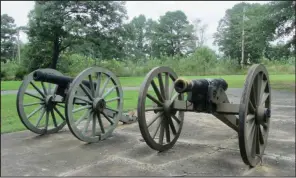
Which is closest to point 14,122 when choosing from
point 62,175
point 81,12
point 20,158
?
point 20,158

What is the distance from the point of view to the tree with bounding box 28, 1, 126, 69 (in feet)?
71.4

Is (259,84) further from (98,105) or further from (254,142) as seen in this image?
(98,105)

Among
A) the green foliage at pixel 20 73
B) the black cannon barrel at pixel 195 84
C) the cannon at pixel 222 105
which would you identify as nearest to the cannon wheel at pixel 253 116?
the cannon at pixel 222 105

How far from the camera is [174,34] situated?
47062mm

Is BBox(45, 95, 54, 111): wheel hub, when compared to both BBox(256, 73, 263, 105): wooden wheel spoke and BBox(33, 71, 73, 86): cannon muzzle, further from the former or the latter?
BBox(256, 73, 263, 105): wooden wheel spoke

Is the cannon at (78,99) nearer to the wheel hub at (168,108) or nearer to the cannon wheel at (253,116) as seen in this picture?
the wheel hub at (168,108)

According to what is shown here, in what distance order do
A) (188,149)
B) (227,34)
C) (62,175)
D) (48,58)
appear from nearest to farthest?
(62,175) < (188,149) < (48,58) < (227,34)

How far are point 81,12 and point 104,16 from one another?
172 cm

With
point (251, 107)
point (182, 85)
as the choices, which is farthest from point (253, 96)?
point (182, 85)

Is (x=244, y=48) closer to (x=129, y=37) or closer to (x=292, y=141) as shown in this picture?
(x=129, y=37)

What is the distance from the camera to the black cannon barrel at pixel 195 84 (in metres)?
4.03

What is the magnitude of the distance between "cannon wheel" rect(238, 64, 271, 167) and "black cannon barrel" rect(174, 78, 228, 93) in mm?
489

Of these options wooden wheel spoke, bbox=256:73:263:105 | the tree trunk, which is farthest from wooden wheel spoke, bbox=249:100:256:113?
the tree trunk

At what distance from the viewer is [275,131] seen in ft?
20.9
